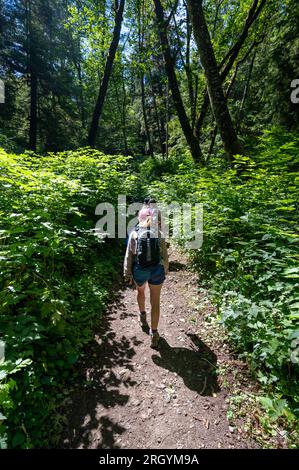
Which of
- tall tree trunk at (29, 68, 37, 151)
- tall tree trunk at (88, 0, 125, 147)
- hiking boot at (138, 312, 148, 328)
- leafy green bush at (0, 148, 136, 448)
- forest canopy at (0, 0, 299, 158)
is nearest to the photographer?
leafy green bush at (0, 148, 136, 448)

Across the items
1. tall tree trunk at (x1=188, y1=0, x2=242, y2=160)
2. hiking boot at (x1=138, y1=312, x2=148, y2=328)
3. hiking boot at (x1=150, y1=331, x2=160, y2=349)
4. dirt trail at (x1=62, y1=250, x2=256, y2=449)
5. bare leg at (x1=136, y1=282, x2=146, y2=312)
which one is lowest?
dirt trail at (x1=62, y1=250, x2=256, y2=449)

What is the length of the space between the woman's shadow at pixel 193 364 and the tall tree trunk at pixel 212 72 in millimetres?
5525

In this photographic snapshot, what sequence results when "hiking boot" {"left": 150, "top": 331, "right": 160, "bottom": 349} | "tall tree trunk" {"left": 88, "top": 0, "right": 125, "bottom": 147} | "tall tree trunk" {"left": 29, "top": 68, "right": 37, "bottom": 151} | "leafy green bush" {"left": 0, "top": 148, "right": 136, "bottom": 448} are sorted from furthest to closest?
"tall tree trunk" {"left": 29, "top": 68, "right": 37, "bottom": 151} < "tall tree trunk" {"left": 88, "top": 0, "right": 125, "bottom": 147} < "hiking boot" {"left": 150, "top": 331, "right": 160, "bottom": 349} < "leafy green bush" {"left": 0, "top": 148, "right": 136, "bottom": 448}

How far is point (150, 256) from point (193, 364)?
1.74 meters

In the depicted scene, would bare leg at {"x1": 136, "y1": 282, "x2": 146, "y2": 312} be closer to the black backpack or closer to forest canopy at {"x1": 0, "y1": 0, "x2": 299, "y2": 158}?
the black backpack

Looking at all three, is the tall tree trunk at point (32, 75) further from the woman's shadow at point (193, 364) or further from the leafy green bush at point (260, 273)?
the woman's shadow at point (193, 364)

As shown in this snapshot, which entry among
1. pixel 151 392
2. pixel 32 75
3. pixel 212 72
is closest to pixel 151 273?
pixel 151 392

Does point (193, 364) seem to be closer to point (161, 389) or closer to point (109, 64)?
point (161, 389)

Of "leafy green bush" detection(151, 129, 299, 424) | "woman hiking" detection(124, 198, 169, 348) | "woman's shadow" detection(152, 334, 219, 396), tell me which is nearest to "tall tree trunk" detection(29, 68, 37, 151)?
"leafy green bush" detection(151, 129, 299, 424)

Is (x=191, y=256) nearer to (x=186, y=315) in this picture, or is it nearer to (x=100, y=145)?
(x=186, y=315)

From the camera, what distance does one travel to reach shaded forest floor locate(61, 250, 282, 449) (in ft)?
8.55

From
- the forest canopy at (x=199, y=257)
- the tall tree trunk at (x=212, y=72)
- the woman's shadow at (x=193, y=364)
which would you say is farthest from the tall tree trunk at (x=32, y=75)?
the woman's shadow at (x=193, y=364)

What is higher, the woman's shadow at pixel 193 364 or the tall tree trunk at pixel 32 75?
the tall tree trunk at pixel 32 75

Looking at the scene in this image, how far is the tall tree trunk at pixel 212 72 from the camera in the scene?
21.2 ft
